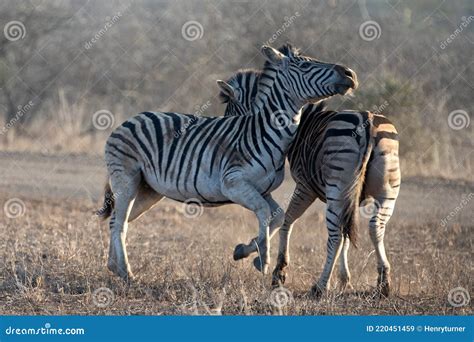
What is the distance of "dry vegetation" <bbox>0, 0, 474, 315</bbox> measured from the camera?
859 cm

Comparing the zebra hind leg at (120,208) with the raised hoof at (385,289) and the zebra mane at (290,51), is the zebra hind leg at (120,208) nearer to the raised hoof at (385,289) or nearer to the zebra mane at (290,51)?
the zebra mane at (290,51)

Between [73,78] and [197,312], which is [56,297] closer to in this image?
[197,312]

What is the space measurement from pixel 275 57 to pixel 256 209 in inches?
59.4

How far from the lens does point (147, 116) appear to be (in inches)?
375

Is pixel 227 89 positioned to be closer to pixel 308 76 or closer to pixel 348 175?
A: pixel 308 76

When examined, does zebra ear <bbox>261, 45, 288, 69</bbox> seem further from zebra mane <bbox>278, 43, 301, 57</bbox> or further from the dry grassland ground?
the dry grassland ground

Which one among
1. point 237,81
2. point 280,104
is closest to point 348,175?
point 280,104

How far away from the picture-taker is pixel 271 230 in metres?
8.78

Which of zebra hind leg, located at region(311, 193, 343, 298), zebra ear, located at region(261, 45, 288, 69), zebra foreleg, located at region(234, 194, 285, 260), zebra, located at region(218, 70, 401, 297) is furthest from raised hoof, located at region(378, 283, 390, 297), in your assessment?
zebra ear, located at region(261, 45, 288, 69)

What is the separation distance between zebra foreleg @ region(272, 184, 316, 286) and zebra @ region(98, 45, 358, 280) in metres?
0.51

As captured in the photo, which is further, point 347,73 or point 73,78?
point 73,78

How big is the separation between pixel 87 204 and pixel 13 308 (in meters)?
5.98

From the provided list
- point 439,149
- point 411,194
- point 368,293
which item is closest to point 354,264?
point 368,293

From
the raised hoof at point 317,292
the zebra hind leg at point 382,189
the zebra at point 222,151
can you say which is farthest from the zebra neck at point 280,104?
the raised hoof at point 317,292
